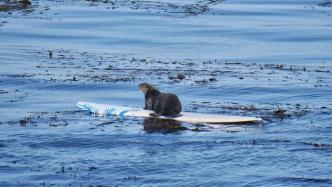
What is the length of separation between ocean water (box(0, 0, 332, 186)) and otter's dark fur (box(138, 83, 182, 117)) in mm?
306

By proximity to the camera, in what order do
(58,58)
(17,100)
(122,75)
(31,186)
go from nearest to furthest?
(31,186)
(17,100)
(122,75)
(58,58)

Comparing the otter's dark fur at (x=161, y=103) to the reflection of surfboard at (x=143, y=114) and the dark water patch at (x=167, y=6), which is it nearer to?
the reflection of surfboard at (x=143, y=114)

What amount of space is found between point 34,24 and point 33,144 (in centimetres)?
1540

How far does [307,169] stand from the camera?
13.5 meters

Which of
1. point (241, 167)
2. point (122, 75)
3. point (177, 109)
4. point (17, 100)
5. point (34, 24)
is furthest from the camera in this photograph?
point (34, 24)

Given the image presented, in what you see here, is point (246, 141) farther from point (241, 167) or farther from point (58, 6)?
point (58, 6)

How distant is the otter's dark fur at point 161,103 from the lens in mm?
17000

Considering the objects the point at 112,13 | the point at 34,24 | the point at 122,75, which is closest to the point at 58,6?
the point at 112,13

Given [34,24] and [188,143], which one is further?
[34,24]

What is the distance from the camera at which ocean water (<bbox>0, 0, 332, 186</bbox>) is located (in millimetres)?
13602

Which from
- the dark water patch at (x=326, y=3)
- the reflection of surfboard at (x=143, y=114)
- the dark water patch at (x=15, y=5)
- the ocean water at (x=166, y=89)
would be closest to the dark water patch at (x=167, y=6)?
the ocean water at (x=166, y=89)

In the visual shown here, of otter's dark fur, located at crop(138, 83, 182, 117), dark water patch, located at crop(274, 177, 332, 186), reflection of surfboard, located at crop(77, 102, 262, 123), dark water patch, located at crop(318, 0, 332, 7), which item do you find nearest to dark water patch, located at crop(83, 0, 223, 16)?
dark water patch, located at crop(318, 0, 332, 7)

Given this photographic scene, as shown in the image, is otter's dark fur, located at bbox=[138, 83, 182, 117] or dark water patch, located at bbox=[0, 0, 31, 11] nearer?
otter's dark fur, located at bbox=[138, 83, 182, 117]

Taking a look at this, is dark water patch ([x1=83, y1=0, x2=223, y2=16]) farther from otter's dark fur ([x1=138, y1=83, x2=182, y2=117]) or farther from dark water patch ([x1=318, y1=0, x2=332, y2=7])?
otter's dark fur ([x1=138, y1=83, x2=182, y2=117])
